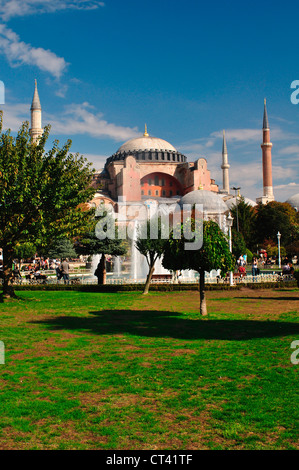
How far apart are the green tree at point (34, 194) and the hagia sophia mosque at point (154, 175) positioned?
4523cm

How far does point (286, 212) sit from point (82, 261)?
1028 inches

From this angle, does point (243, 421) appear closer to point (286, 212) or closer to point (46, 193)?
point (46, 193)

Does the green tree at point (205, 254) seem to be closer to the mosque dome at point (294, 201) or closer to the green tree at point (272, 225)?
the green tree at point (272, 225)

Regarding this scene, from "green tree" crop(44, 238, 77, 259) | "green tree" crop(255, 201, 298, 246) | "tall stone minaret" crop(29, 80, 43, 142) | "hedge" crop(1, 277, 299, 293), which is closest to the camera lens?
"hedge" crop(1, 277, 299, 293)

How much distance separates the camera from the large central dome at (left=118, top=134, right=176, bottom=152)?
73.4m

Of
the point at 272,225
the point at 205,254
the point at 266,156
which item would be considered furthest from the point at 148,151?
the point at 205,254

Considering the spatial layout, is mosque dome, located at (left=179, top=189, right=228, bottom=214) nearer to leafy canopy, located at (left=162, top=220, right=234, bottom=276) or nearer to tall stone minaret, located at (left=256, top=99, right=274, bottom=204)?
tall stone minaret, located at (left=256, top=99, right=274, bottom=204)

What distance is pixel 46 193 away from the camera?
1266 centimetres

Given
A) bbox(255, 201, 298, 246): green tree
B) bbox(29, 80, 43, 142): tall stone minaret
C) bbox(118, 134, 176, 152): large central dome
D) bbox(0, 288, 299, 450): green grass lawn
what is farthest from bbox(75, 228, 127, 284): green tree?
bbox(118, 134, 176, 152): large central dome

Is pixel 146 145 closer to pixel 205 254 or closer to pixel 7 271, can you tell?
pixel 7 271

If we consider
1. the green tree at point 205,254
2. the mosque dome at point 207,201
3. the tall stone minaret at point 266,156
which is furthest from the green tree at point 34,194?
the tall stone minaret at point 266,156

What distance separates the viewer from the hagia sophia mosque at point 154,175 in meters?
63.1

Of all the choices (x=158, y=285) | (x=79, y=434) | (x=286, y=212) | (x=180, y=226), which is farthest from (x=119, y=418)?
(x=286, y=212)

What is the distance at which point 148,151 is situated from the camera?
235ft
